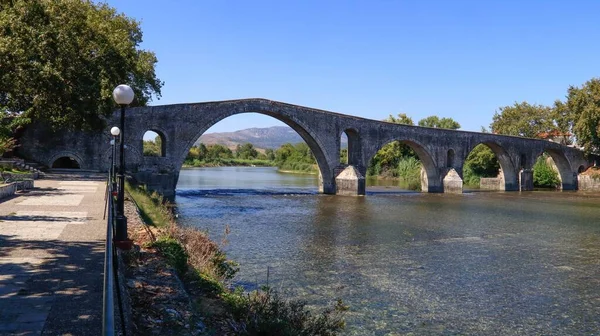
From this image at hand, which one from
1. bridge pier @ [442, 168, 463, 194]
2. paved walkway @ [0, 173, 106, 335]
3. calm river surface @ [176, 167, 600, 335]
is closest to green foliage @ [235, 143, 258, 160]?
bridge pier @ [442, 168, 463, 194]

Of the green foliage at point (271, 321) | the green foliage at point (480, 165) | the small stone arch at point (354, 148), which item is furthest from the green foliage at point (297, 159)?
the green foliage at point (271, 321)

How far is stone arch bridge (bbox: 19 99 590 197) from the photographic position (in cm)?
3127

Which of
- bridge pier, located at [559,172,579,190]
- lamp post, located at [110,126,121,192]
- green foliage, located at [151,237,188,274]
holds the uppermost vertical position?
lamp post, located at [110,126,121,192]

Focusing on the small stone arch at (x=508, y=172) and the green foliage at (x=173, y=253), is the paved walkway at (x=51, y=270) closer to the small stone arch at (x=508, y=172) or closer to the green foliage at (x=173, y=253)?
the green foliage at (x=173, y=253)

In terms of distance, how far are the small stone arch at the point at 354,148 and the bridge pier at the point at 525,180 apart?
22.1 meters

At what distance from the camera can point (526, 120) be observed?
69.2 m

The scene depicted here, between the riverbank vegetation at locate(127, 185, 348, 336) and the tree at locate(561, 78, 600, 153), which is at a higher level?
the tree at locate(561, 78, 600, 153)

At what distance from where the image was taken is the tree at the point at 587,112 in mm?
49094

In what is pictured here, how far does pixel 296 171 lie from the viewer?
9719 centimetres

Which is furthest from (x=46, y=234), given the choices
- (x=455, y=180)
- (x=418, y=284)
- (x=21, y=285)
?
(x=455, y=180)

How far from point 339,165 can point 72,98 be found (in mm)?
23726

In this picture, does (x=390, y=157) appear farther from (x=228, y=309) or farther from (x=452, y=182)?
(x=228, y=309)

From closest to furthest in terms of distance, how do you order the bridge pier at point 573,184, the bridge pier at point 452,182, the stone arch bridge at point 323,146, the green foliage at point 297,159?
the stone arch bridge at point 323,146, the bridge pier at point 452,182, the bridge pier at point 573,184, the green foliage at point 297,159

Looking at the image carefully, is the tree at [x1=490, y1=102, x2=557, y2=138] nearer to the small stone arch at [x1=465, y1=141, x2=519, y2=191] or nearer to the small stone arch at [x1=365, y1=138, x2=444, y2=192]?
the small stone arch at [x1=465, y1=141, x2=519, y2=191]
